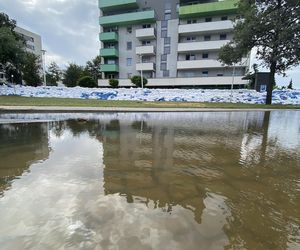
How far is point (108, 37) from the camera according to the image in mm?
41906

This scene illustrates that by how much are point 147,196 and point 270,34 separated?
74.6 ft

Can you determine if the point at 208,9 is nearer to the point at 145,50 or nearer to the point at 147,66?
the point at 145,50

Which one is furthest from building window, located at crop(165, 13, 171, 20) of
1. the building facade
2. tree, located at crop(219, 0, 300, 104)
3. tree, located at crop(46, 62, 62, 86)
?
tree, located at crop(46, 62, 62, 86)

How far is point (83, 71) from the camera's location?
56.9 m

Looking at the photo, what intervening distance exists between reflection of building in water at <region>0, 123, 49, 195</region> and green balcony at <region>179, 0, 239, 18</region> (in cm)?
3639

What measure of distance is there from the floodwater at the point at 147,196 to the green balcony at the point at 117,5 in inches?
1619

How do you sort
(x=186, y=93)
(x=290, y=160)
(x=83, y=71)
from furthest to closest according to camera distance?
(x=83, y=71)
(x=186, y=93)
(x=290, y=160)

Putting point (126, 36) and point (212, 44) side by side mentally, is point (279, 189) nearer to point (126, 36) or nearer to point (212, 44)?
point (212, 44)

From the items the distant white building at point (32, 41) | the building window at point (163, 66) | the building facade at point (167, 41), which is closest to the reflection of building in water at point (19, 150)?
the building facade at point (167, 41)

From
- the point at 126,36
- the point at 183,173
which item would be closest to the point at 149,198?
the point at 183,173

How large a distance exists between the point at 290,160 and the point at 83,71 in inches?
2280

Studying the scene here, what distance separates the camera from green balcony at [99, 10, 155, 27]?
38844 millimetres

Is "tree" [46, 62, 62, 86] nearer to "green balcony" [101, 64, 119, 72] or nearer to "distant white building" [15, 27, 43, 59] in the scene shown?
"distant white building" [15, 27, 43, 59]

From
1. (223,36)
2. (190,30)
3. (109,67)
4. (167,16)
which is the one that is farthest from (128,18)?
(223,36)
